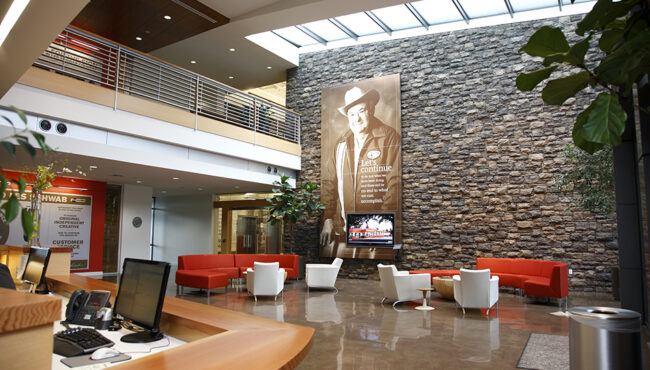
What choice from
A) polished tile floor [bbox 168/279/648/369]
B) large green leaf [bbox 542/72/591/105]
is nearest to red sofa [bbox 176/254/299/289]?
polished tile floor [bbox 168/279/648/369]

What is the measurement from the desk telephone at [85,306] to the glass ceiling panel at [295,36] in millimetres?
10540

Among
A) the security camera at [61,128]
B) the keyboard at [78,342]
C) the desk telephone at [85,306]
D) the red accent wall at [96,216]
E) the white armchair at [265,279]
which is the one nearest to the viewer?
the keyboard at [78,342]

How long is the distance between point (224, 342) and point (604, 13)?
5.53 feet

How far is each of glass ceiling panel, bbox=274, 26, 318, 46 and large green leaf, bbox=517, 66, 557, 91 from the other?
11.7 meters

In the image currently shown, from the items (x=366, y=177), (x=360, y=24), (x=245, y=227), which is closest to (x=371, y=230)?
(x=366, y=177)

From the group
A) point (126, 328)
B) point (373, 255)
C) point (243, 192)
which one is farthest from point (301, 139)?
point (126, 328)

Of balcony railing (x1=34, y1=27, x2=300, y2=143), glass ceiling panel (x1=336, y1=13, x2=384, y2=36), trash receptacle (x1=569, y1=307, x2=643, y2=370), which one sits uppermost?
glass ceiling panel (x1=336, y1=13, x2=384, y2=36)

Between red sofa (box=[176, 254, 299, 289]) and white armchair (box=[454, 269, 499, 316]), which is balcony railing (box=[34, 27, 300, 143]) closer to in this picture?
red sofa (box=[176, 254, 299, 289])

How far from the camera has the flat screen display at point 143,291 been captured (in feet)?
7.29

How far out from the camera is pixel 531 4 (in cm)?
1030

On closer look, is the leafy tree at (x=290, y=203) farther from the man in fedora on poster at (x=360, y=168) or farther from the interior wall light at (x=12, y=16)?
the interior wall light at (x=12, y=16)

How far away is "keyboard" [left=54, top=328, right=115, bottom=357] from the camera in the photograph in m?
2.00

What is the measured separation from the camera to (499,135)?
10.6m

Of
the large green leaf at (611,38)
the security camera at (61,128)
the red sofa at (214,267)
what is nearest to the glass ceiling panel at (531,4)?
the red sofa at (214,267)
